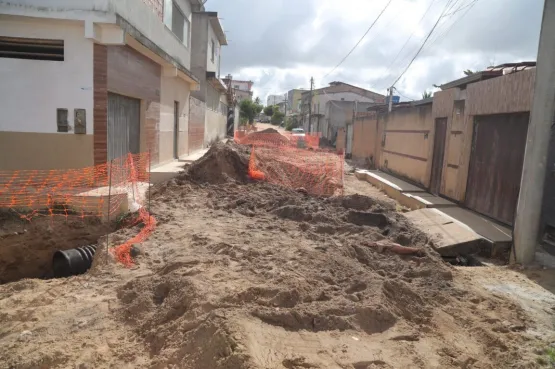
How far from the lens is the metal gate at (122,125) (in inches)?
357

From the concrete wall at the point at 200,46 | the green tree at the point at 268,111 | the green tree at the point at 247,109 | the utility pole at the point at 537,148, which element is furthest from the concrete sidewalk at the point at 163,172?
the green tree at the point at 268,111

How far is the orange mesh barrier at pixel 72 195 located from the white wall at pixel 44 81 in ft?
2.92

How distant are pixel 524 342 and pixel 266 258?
285 centimetres

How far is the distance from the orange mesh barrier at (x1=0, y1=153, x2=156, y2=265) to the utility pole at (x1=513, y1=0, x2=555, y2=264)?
17.4 feet

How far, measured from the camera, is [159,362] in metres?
3.28

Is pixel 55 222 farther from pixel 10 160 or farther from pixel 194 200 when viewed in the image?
pixel 194 200

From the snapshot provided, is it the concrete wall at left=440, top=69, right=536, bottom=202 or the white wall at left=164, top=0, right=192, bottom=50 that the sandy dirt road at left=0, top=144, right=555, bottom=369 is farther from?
the white wall at left=164, top=0, right=192, bottom=50

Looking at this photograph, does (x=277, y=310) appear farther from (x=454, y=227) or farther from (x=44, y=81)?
(x=44, y=81)

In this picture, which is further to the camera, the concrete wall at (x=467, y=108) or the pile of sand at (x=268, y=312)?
the concrete wall at (x=467, y=108)

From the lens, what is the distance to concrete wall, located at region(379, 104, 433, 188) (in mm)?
11586

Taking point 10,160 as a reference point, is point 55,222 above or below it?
below

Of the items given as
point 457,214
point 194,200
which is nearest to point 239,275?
point 194,200

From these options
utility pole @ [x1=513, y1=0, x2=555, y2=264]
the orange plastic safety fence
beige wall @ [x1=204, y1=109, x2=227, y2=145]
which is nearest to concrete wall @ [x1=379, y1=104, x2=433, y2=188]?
the orange plastic safety fence

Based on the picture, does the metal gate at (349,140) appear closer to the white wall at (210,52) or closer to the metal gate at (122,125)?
the white wall at (210,52)
